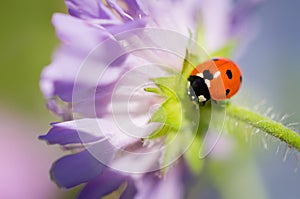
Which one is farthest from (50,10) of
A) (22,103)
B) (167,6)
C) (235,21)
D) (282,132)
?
(282,132)

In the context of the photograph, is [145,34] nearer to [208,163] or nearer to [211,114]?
[211,114]

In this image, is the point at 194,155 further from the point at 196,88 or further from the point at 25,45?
the point at 25,45

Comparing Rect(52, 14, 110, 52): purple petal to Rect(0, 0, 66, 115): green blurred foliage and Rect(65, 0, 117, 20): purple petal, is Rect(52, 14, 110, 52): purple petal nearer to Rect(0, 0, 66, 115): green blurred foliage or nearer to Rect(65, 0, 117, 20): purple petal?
Rect(65, 0, 117, 20): purple petal

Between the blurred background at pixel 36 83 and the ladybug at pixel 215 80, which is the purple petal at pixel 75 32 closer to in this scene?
the ladybug at pixel 215 80

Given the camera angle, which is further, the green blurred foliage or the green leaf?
the green blurred foliage

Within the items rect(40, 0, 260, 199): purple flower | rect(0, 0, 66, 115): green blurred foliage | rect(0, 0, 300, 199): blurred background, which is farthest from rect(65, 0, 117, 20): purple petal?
rect(0, 0, 66, 115): green blurred foliage

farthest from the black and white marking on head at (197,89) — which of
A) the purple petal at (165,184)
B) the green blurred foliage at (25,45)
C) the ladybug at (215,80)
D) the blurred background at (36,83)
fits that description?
the green blurred foliage at (25,45)
